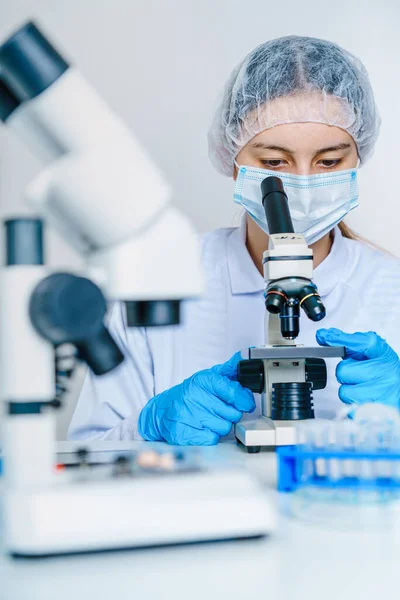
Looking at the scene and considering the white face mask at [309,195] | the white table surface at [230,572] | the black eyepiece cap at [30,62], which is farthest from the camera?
the white face mask at [309,195]

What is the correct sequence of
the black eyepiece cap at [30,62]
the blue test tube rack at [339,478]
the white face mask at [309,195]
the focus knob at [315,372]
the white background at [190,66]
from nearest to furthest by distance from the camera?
the black eyepiece cap at [30,62] → the blue test tube rack at [339,478] → the focus knob at [315,372] → the white face mask at [309,195] → the white background at [190,66]

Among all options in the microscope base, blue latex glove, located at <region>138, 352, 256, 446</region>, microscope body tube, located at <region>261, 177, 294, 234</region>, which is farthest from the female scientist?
the microscope base

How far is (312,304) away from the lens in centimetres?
118

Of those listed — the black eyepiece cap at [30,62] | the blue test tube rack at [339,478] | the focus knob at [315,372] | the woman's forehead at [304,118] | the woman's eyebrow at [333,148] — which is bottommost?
the blue test tube rack at [339,478]

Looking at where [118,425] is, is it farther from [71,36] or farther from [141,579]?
[71,36]

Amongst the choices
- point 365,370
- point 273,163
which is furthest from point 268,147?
point 365,370

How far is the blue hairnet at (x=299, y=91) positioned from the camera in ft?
6.07

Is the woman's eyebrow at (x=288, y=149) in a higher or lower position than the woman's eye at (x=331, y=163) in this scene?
higher

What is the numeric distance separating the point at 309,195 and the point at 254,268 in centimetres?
35

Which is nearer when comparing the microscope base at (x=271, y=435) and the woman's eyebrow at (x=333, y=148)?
the microscope base at (x=271, y=435)

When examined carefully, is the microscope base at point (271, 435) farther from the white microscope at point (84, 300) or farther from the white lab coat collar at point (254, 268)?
the white lab coat collar at point (254, 268)

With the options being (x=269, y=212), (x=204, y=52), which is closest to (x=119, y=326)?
(x=269, y=212)

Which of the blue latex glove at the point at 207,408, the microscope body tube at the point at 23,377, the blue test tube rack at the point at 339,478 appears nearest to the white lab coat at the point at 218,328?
the blue latex glove at the point at 207,408

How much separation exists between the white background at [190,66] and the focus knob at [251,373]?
143 centimetres
